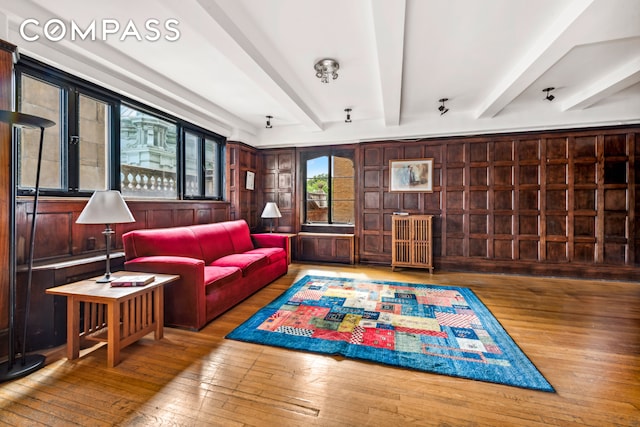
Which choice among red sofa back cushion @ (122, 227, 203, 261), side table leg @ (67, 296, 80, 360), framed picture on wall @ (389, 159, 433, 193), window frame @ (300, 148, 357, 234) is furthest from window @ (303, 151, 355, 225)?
side table leg @ (67, 296, 80, 360)

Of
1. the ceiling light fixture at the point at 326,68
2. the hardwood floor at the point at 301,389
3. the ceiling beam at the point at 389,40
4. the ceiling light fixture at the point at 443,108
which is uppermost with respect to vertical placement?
the ceiling light fixture at the point at 443,108

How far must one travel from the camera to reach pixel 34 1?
2031 millimetres

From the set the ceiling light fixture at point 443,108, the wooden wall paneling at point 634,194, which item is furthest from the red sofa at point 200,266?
the wooden wall paneling at point 634,194

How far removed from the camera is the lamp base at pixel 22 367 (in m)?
1.85

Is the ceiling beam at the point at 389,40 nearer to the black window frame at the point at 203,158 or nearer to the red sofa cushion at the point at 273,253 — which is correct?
A: the red sofa cushion at the point at 273,253

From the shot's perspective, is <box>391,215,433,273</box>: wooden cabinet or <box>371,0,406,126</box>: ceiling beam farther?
<box>391,215,433,273</box>: wooden cabinet

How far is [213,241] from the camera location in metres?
3.80

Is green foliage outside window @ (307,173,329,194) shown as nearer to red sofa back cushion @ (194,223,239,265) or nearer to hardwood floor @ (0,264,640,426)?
red sofa back cushion @ (194,223,239,265)

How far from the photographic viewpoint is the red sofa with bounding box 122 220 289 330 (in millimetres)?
2633

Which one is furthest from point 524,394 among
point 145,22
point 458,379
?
point 145,22

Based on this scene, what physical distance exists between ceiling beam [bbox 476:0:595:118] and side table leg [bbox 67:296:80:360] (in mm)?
4299

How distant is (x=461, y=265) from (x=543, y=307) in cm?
174

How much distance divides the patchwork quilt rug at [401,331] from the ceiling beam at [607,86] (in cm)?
297

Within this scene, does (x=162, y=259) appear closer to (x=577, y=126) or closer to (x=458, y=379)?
A: (x=458, y=379)
